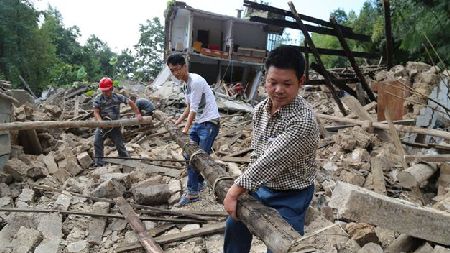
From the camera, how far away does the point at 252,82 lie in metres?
22.5

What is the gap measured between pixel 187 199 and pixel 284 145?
3.29 meters

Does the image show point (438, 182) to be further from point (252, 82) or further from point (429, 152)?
point (252, 82)

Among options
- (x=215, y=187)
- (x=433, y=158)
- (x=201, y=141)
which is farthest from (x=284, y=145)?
(x=433, y=158)

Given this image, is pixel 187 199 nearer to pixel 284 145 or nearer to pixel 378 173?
pixel 378 173

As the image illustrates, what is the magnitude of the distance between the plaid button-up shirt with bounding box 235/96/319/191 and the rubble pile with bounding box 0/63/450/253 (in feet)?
1.38

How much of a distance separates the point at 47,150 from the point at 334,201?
21.8 ft

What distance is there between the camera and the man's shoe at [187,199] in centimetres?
530

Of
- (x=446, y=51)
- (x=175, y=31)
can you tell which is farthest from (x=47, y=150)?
(x=175, y=31)

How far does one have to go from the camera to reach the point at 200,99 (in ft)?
17.5

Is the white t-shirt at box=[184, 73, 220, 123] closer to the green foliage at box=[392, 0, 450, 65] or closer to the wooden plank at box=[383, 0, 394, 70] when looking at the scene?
the wooden plank at box=[383, 0, 394, 70]

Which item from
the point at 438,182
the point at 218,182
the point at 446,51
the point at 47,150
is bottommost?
the point at 47,150

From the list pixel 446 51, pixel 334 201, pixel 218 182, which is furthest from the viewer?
pixel 446 51

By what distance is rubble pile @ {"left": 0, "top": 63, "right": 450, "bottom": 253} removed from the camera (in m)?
2.79

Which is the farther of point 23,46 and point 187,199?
point 23,46
